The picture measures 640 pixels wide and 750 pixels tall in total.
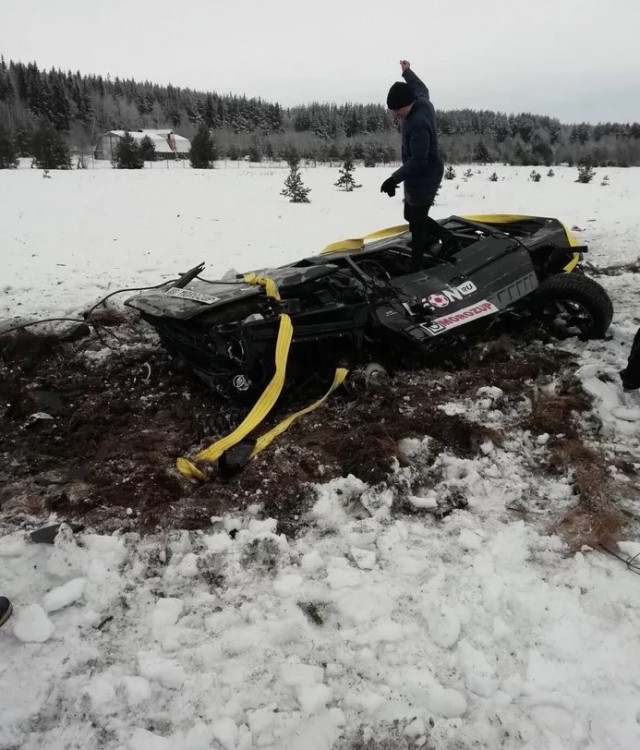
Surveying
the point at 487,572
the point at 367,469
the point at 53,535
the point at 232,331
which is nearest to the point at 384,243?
the point at 232,331

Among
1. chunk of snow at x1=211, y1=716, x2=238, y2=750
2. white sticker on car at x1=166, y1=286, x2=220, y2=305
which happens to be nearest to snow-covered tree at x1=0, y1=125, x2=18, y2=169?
white sticker on car at x1=166, y1=286, x2=220, y2=305

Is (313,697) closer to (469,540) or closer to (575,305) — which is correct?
(469,540)

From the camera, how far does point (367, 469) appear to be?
10.8 ft

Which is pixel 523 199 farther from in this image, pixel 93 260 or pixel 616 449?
pixel 616 449

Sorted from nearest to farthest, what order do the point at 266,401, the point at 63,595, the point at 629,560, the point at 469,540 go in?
the point at 63,595, the point at 629,560, the point at 469,540, the point at 266,401

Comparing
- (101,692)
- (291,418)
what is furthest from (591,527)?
(101,692)

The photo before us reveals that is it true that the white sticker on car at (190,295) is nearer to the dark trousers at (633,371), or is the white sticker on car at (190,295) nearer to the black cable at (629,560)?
the black cable at (629,560)

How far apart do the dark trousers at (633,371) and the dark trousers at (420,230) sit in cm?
196

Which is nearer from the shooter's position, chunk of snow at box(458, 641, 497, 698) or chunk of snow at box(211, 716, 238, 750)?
chunk of snow at box(211, 716, 238, 750)

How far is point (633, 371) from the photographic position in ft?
12.6

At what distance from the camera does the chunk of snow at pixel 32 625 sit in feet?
7.38

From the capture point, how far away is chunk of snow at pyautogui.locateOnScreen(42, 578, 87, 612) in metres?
2.40

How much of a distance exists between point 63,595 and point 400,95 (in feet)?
15.4

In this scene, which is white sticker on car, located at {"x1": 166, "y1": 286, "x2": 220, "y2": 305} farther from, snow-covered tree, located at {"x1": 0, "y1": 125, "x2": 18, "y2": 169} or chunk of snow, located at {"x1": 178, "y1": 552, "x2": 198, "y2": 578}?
snow-covered tree, located at {"x1": 0, "y1": 125, "x2": 18, "y2": 169}
